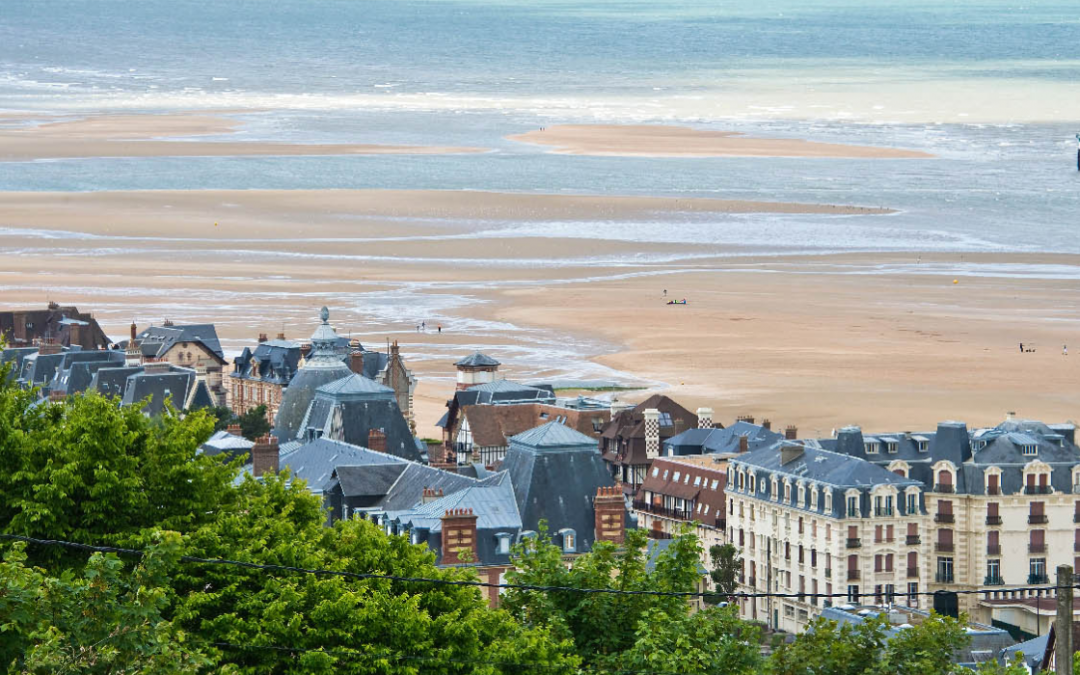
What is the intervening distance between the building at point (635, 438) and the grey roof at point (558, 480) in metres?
22.3

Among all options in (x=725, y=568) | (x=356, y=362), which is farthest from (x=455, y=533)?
(x=356, y=362)

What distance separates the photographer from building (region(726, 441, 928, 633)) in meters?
63.4

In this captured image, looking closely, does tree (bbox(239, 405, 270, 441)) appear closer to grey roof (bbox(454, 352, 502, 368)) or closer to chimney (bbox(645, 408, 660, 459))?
grey roof (bbox(454, 352, 502, 368))

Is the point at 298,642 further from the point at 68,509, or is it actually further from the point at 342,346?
the point at 342,346

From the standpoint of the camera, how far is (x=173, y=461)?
34062mm

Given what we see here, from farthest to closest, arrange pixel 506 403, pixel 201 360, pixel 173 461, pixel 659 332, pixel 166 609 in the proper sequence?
pixel 659 332 < pixel 201 360 < pixel 506 403 < pixel 173 461 < pixel 166 609

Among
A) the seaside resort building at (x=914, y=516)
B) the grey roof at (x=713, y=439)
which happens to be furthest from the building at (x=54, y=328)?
the seaside resort building at (x=914, y=516)

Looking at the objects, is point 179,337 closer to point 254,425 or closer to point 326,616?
point 254,425

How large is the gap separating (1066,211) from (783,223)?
2502cm

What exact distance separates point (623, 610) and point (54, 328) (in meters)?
76.2

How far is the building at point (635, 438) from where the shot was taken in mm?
83750

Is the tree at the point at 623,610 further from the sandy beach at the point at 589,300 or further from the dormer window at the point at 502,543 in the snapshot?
the sandy beach at the point at 589,300

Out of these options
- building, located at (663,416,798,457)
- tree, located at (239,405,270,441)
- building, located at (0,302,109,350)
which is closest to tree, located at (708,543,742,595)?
building, located at (663,416,798,457)

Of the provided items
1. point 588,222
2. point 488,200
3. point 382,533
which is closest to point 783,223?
point 588,222
